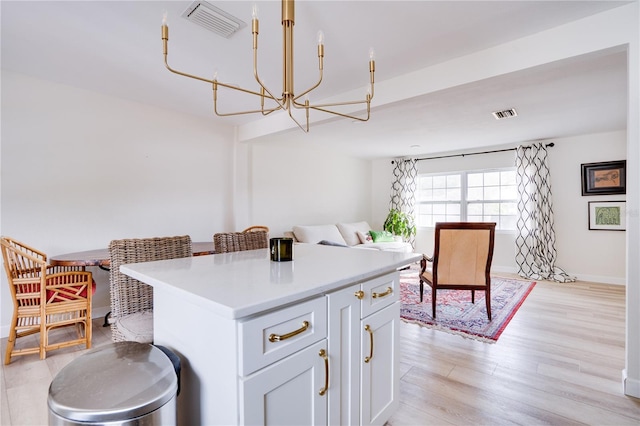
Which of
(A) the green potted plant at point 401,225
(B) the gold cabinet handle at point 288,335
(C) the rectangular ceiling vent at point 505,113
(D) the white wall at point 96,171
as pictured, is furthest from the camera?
(A) the green potted plant at point 401,225

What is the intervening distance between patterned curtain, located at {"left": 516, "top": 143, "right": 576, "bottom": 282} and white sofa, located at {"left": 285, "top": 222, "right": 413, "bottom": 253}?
6.26 feet

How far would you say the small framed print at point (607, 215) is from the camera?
4.49 m

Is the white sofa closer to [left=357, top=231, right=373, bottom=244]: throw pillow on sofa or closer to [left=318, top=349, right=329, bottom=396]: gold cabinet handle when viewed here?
[left=357, top=231, right=373, bottom=244]: throw pillow on sofa

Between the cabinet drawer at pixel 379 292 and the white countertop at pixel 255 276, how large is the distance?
0.04 meters

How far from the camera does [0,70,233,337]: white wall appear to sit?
2.70 metres

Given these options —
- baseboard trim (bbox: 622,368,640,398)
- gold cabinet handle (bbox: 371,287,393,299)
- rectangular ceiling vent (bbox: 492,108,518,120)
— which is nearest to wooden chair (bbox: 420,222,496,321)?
baseboard trim (bbox: 622,368,640,398)

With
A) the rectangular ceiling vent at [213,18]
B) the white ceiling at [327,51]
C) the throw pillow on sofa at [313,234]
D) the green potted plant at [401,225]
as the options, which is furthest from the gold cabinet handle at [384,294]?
the green potted plant at [401,225]

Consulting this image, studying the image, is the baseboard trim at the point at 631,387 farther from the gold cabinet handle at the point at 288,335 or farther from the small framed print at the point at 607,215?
the small framed print at the point at 607,215

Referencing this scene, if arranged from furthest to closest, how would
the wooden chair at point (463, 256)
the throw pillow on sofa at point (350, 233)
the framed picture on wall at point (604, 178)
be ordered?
the throw pillow on sofa at point (350, 233), the framed picture on wall at point (604, 178), the wooden chair at point (463, 256)

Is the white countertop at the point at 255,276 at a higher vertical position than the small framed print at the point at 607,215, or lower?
lower

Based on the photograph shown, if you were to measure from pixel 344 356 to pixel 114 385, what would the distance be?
76 cm

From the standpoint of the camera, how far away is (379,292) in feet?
4.63

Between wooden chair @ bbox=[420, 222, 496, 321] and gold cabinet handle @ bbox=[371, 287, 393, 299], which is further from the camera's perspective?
wooden chair @ bbox=[420, 222, 496, 321]

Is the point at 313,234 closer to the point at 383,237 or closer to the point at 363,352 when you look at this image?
the point at 383,237
